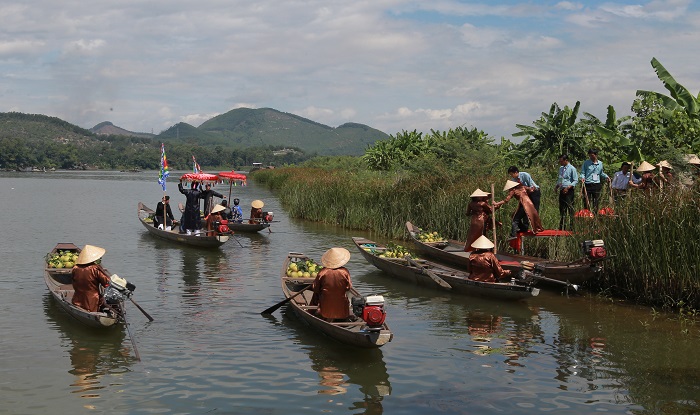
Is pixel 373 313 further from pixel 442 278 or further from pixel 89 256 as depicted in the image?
pixel 442 278

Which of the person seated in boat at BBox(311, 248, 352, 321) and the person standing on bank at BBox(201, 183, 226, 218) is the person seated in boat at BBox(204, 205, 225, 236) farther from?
the person seated in boat at BBox(311, 248, 352, 321)

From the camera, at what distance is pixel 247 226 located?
86.4ft

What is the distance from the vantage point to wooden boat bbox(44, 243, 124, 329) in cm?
1125

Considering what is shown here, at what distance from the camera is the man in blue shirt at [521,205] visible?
16483 mm

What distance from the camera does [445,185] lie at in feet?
76.0

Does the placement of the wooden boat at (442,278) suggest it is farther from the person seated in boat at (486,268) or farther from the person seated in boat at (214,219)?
the person seated in boat at (214,219)

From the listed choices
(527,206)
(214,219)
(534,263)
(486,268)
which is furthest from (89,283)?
(214,219)

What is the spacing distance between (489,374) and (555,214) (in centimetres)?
1017

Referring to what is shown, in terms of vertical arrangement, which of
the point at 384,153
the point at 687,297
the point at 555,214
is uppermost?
the point at 384,153

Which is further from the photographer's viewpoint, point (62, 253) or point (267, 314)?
point (62, 253)

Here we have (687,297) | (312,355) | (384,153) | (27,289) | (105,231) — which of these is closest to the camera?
(312,355)

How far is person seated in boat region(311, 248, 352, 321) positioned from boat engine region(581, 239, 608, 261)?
219 inches

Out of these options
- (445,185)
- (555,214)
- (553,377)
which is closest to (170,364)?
(553,377)

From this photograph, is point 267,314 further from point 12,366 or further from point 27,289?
point 27,289
